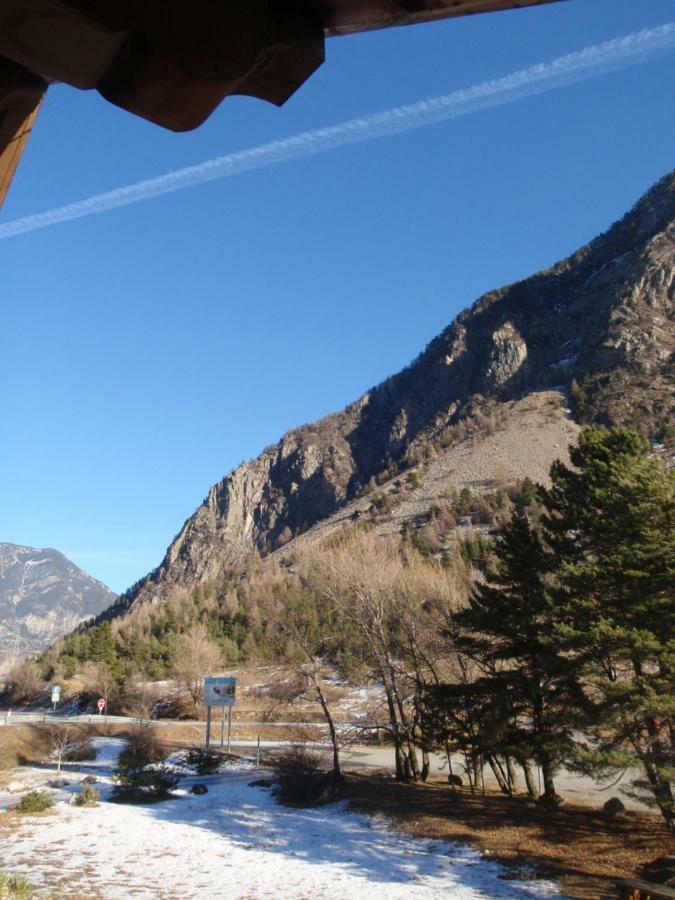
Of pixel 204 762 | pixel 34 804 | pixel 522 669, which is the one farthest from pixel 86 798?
pixel 522 669

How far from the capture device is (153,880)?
1279cm

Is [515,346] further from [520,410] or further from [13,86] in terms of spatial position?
[13,86]

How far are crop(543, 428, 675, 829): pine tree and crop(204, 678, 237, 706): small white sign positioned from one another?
1823cm

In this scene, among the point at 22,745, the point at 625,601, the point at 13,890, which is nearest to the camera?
the point at 13,890

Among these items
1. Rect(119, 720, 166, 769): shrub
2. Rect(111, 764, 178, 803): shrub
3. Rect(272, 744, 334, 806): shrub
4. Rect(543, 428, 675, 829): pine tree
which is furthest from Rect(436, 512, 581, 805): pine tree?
Rect(119, 720, 166, 769): shrub

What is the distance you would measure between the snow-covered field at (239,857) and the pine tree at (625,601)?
3809 millimetres

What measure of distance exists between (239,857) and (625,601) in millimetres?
10673

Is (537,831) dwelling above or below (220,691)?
below

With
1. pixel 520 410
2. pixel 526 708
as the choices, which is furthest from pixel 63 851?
pixel 520 410

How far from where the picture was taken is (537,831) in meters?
15.9

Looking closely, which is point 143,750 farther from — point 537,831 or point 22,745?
point 537,831

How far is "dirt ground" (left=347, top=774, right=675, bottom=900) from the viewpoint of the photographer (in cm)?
1282

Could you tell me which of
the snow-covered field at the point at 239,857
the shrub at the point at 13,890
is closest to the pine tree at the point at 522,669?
the snow-covered field at the point at 239,857

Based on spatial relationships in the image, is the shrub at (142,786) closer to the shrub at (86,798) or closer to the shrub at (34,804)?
the shrub at (86,798)
